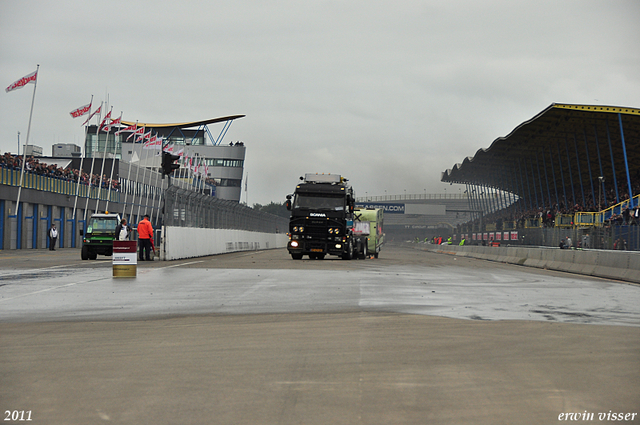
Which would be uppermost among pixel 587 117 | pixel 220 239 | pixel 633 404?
pixel 587 117

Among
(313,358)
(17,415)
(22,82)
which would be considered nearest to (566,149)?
(22,82)

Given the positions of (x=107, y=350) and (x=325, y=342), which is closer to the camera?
(x=107, y=350)

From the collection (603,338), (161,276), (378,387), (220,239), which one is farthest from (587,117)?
(378,387)

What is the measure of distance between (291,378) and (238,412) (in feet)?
3.92

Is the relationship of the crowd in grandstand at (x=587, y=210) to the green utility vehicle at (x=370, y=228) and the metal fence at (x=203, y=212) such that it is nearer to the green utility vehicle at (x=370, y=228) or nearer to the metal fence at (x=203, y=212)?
the green utility vehicle at (x=370, y=228)

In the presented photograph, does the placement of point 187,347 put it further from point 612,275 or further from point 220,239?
point 220,239

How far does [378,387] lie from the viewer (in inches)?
247

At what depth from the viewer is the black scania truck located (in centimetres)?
3506

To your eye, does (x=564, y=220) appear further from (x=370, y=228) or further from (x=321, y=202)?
(x=321, y=202)

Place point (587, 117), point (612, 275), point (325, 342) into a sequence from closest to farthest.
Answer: point (325, 342) < point (612, 275) < point (587, 117)

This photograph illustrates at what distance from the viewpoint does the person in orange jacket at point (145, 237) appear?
97.3ft

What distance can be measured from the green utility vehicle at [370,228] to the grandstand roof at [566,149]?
692 inches

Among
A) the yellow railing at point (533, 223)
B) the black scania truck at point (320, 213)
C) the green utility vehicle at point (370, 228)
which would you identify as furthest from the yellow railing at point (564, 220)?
the black scania truck at point (320, 213)

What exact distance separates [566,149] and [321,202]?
4140cm
